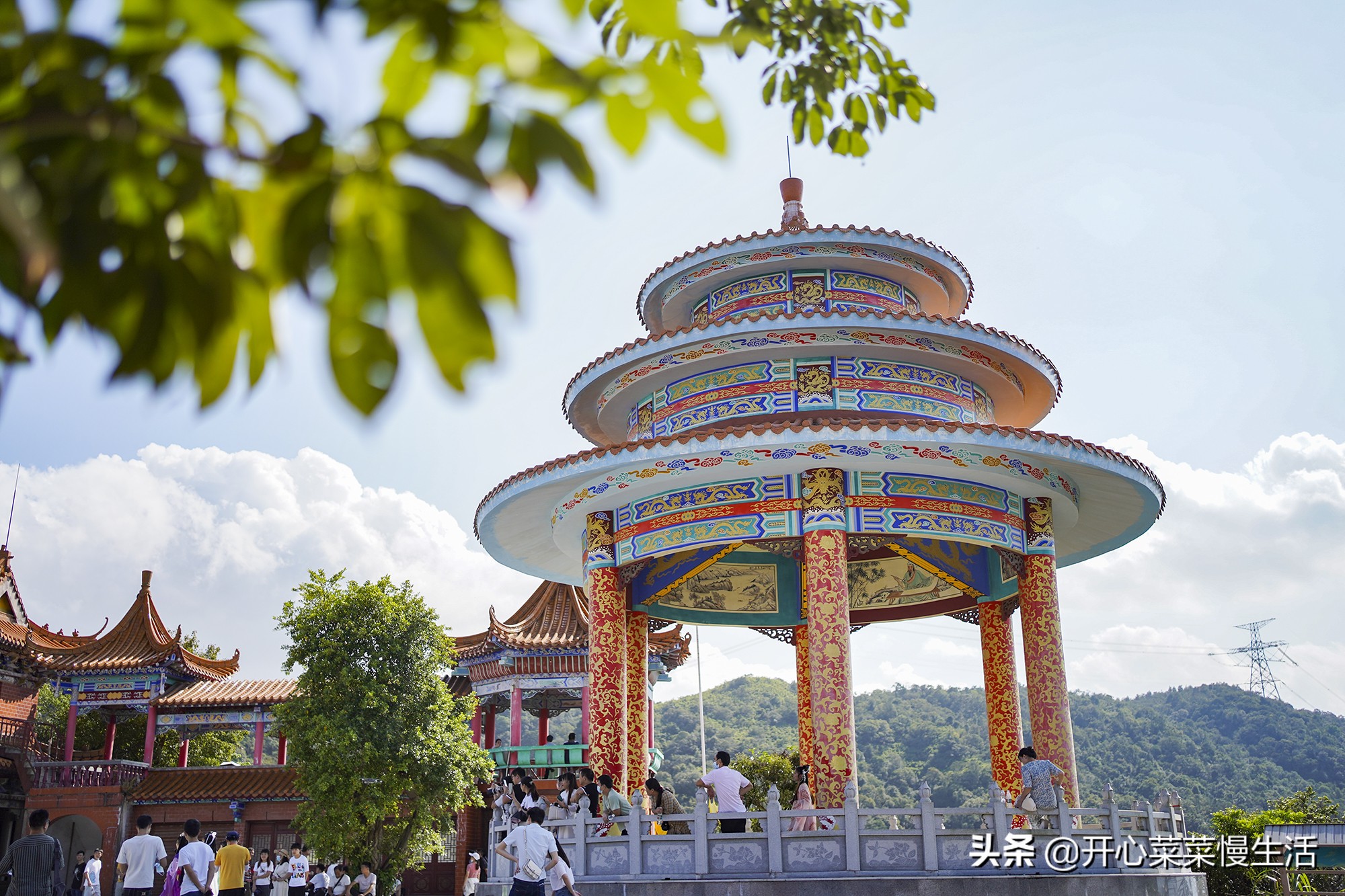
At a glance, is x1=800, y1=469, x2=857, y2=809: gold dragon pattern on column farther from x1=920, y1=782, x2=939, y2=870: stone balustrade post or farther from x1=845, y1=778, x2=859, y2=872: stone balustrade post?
x1=920, y1=782, x2=939, y2=870: stone balustrade post

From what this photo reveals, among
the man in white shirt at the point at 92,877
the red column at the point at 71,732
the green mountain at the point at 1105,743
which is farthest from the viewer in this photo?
the green mountain at the point at 1105,743

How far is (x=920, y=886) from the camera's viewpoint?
9867 mm

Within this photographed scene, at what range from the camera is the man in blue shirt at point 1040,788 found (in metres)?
10.7

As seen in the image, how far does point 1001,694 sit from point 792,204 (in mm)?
7854

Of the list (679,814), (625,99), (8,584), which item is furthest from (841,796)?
(8,584)

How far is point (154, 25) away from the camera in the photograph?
1491 millimetres

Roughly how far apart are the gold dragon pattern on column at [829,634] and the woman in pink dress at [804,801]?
0.48 ft

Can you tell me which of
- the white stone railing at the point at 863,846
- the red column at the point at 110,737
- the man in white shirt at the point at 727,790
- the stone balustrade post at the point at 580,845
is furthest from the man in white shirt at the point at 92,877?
the red column at the point at 110,737

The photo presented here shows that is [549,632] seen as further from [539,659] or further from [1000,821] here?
[1000,821]

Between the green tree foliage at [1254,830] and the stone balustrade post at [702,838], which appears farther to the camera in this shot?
the green tree foliage at [1254,830]

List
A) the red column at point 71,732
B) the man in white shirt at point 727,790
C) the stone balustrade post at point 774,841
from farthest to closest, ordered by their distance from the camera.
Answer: the red column at point 71,732 → the man in white shirt at point 727,790 → the stone balustrade post at point 774,841

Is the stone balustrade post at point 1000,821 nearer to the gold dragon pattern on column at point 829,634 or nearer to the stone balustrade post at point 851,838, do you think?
the stone balustrade post at point 851,838

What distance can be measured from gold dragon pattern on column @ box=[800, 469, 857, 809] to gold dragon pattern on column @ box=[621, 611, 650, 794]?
2.96 m

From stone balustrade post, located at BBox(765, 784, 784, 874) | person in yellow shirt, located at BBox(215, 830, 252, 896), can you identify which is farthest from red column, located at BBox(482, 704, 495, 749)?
stone balustrade post, located at BBox(765, 784, 784, 874)
